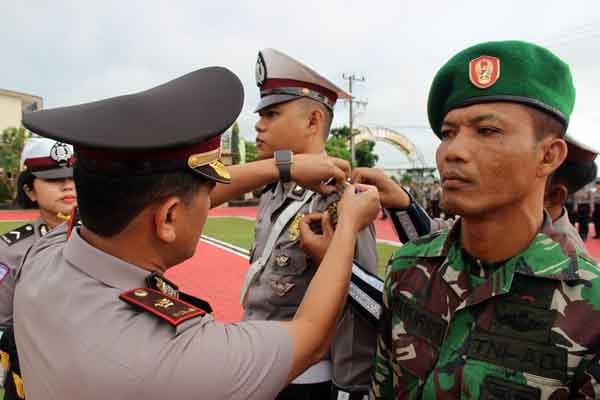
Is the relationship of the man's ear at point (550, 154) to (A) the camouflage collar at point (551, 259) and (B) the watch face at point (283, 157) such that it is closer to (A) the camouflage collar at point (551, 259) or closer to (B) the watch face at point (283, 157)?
(A) the camouflage collar at point (551, 259)

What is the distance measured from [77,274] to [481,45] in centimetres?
138

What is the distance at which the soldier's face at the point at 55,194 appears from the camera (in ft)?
8.35

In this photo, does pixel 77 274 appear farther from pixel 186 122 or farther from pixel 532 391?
pixel 532 391

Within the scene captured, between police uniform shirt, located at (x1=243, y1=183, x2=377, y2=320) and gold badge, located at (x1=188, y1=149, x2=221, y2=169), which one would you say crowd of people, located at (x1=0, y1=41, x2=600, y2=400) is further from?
police uniform shirt, located at (x1=243, y1=183, x2=377, y2=320)

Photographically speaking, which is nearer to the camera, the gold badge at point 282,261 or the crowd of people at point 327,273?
the crowd of people at point 327,273

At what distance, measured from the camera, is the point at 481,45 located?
1452mm

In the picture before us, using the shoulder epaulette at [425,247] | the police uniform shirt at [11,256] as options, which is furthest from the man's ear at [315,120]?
the police uniform shirt at [11,256]

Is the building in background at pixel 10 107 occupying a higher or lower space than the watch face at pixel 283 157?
higher

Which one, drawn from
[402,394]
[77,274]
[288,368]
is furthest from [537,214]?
[77,274]

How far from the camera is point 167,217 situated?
1.27 metres

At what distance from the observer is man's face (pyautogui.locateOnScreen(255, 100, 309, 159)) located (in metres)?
2.35

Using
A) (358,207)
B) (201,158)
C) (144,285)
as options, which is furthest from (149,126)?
(358,207)

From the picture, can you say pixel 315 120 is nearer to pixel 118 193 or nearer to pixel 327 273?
pixel 327 273

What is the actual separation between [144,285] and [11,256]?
4.84 feet
